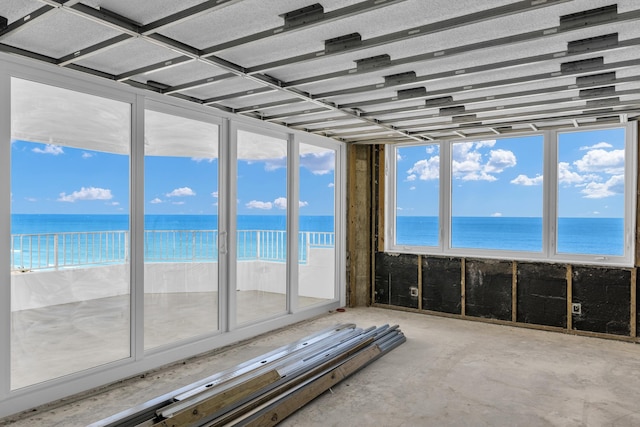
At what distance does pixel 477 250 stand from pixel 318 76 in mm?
3702

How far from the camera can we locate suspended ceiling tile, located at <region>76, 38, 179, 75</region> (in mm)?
2830

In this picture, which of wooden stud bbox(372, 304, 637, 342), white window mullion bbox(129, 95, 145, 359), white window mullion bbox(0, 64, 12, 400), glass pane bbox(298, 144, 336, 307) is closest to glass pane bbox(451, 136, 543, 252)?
wooden stud bbox(372, 304, 637, 342)

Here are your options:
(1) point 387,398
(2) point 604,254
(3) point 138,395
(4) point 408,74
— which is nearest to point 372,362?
(1) point 387,398

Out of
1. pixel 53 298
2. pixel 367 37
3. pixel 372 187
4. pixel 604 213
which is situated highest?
pixel 367 37

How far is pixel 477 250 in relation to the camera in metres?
5.89

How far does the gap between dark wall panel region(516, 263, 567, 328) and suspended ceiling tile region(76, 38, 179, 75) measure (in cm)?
488

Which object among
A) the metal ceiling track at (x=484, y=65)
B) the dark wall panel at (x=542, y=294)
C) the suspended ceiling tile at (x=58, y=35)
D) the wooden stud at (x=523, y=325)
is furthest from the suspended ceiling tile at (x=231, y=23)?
the wooden stud at (x=523, y=325)

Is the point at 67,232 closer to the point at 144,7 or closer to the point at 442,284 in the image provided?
the point at 144,7

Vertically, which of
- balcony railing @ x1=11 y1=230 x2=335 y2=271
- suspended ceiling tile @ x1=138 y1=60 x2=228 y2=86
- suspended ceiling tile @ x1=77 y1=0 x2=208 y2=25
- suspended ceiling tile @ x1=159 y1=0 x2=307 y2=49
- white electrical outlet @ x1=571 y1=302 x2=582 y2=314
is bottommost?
white electrical outlet @ x1=571 y1=302 x2=582 y2=314

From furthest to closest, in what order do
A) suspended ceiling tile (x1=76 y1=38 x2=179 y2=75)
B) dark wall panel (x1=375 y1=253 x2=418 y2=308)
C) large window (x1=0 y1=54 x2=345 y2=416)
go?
dark wall panel (x1=375 y1=253 x2=418 y2=308)
large window (x1=0 y1=54 x2=345 y2=416)
suspended ceiling tile (x1=76 y1=38 x2=179 y2=75)

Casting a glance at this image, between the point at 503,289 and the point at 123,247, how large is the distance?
4.68m

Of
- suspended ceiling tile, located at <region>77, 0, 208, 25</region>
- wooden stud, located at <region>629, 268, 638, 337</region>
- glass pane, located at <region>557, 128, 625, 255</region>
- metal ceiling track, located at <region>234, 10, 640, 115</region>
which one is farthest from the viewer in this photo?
glass pane, located at <region>557, 128, 625, 255</region>

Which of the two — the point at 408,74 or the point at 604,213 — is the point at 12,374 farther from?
the point at 604,213

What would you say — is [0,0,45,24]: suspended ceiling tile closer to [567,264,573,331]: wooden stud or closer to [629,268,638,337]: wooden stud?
[567,264,573,331]: wooden stud
